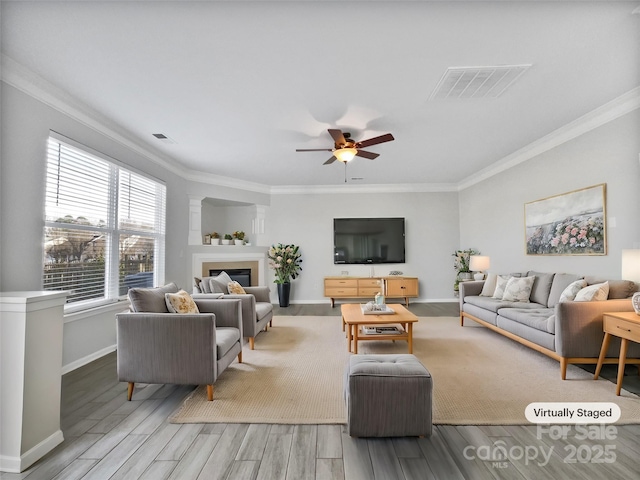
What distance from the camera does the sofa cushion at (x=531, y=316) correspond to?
10.5 feet

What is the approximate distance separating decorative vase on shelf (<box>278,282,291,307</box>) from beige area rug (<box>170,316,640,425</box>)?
2.50 m

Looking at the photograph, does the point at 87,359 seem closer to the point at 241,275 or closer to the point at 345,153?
the point at 241,275

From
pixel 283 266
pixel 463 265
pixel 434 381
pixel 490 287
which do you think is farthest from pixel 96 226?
pixel 463 265

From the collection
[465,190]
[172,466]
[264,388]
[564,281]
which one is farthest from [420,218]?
[172,466]

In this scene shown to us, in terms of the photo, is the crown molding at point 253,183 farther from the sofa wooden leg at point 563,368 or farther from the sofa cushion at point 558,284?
the sofa wooden leg at point 563,368

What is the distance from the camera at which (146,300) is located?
2752mm

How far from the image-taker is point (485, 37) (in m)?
2.25

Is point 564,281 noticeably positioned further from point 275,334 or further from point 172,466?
point 172,466

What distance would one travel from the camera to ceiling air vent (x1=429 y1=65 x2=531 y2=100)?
264cm

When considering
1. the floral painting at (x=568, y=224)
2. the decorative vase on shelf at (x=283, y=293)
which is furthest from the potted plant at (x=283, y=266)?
the floral painting at (x=568, y=224)

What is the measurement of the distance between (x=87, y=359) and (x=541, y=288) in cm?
547

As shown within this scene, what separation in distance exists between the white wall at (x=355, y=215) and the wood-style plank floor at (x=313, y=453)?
5.09m

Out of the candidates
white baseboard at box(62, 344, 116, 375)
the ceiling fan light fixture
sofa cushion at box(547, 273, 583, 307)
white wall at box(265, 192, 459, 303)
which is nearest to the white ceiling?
the ceiling fan light fixture

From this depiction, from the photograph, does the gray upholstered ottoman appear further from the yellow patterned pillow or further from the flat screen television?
the flat screen television
